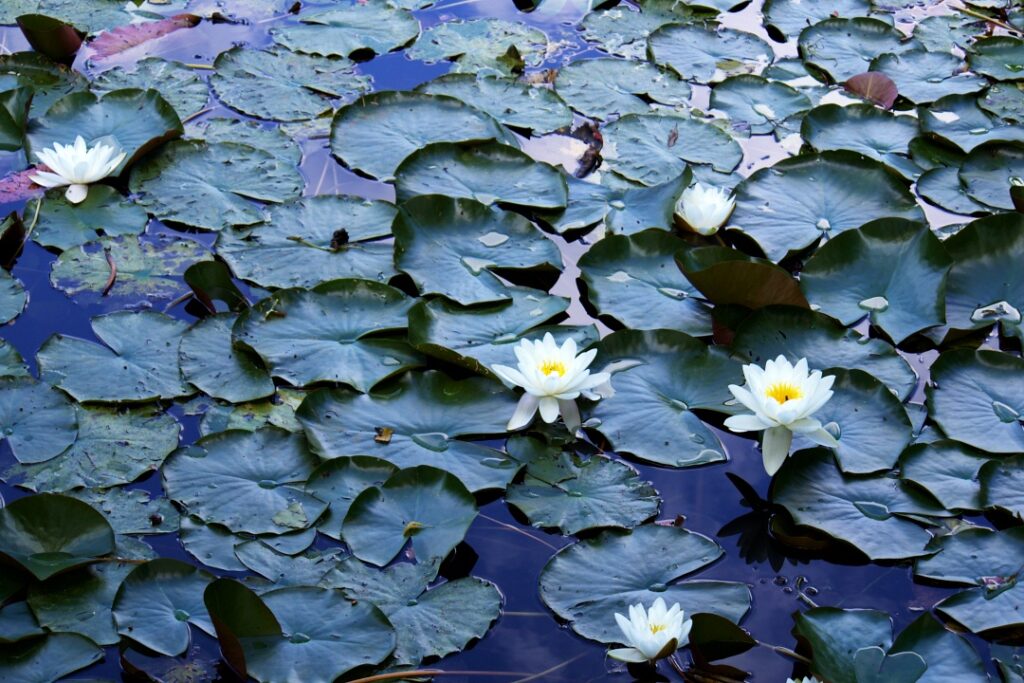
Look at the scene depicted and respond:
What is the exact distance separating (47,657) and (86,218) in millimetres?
1500

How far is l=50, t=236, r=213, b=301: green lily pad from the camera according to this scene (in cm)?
275

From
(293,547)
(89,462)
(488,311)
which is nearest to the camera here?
(293,547)

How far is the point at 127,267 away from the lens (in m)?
2.82

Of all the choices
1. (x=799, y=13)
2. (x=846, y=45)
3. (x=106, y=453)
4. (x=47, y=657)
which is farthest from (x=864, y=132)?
(x=47, y=657)

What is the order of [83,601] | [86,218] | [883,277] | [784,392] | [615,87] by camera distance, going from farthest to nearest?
[615,87], [86,218], [883,277], [784,392], [83,601]

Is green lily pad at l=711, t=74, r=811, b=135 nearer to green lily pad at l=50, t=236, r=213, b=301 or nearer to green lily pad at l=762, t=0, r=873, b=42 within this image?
green lily pad at l=762, t=0, r=873, b=42

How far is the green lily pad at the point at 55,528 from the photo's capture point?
2.00 metres

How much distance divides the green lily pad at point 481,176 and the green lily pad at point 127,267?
2.06 feet

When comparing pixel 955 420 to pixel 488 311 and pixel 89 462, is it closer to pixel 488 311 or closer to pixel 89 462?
pixel 488 311

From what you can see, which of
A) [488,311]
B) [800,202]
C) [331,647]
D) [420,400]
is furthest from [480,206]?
[331,647]

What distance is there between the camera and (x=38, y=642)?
1.87 m

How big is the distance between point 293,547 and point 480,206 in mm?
1168

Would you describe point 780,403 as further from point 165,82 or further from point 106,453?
point 165,82

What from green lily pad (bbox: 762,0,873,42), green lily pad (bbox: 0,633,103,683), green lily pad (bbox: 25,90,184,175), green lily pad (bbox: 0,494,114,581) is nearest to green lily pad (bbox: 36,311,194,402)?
green lily pad (bbox: 0,494,114,581)
